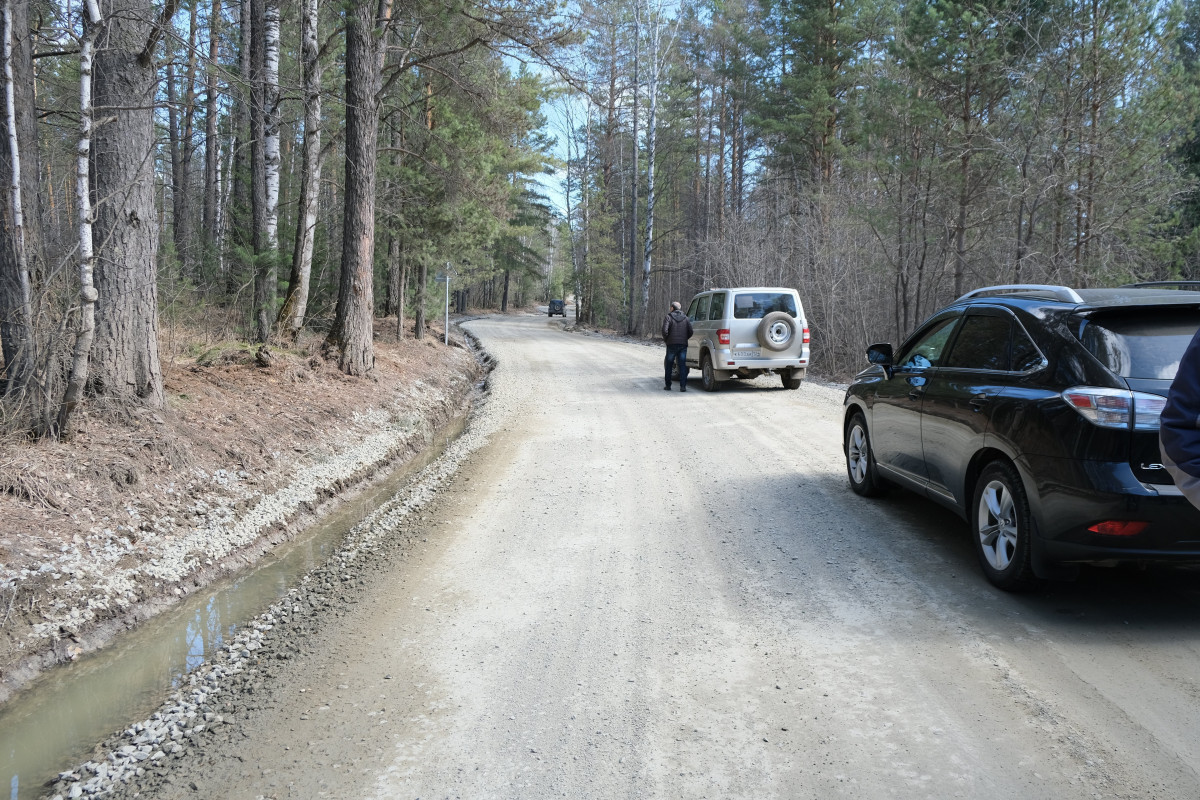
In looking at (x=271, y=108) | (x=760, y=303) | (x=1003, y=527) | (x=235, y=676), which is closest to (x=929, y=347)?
(x=1003, y=527)

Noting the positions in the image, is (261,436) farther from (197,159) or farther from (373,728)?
(197,159)

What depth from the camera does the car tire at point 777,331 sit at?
14.6 meters

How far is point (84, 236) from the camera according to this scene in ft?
19.5

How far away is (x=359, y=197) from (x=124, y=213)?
6.69m

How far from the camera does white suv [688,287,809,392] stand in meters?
14.7

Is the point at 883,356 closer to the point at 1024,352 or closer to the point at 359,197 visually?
the point at 1024,352

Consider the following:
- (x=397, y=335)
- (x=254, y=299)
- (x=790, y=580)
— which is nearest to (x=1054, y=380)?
(x=790, y=580)

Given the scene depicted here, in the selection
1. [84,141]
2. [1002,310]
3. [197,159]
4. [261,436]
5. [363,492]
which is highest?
[197,159]

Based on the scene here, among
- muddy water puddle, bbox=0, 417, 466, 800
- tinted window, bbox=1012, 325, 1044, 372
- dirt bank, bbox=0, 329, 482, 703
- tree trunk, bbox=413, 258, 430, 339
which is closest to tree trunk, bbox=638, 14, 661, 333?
tree trunk, bbox=413, 258, 430, 339

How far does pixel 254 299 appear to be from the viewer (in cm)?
1369

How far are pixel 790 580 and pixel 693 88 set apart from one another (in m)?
35.5

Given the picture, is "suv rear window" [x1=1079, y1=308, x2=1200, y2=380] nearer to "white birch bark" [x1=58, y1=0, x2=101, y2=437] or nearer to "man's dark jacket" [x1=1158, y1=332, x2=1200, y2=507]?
"man's dark jacket" [x1=1158, y1=332, x2=1200, y2=507]

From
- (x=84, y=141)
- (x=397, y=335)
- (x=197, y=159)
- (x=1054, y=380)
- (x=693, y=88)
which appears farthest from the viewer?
(x=693, y=88)

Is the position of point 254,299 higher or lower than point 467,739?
higher
